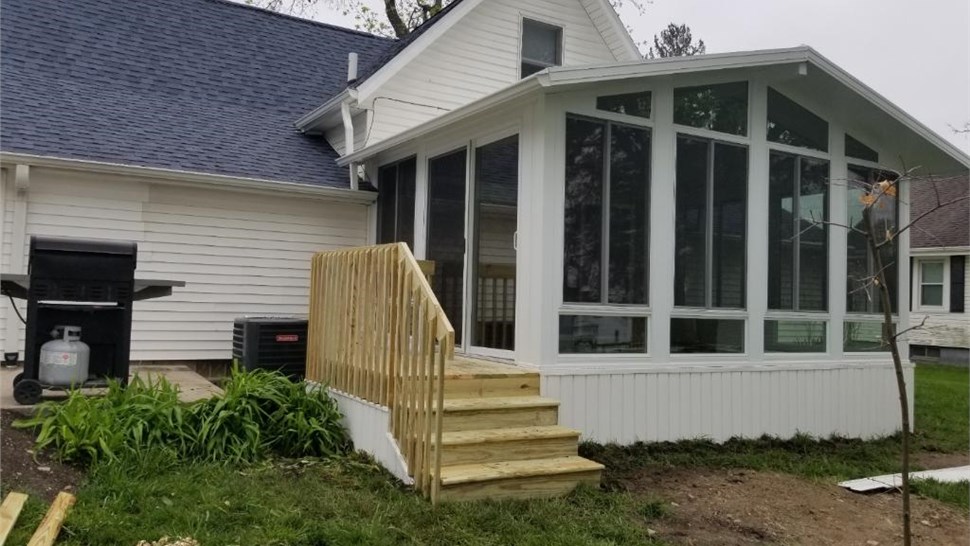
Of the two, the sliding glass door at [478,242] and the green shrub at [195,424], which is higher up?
the sliding glass door at [478,242]

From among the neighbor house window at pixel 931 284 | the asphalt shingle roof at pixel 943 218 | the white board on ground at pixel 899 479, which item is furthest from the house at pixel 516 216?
the neighbor house window at pixel 931 284

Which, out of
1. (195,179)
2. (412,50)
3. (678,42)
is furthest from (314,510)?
(678,42)

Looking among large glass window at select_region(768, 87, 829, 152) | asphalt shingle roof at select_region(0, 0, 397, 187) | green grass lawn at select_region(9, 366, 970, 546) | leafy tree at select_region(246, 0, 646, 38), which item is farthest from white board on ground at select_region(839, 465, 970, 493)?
leafy tree at select_region(246, 0, 646, 38)

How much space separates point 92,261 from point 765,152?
5617 millimetres

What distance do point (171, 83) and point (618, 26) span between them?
6411mm

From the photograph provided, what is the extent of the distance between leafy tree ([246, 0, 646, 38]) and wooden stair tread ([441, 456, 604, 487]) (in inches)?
561

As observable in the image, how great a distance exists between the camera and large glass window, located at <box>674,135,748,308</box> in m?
6.25

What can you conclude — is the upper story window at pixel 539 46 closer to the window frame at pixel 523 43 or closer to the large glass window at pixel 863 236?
the window frame at pixel 523 43

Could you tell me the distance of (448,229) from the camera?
6.92 m

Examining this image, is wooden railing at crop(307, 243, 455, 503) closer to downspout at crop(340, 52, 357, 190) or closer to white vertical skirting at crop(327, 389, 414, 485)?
white vertical skirting at crop(327, 389, 414, 485)

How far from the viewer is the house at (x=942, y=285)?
17.0 m

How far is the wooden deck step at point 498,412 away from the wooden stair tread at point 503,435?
5cm

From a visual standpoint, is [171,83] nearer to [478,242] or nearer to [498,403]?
[478,242]

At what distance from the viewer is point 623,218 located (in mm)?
5969
